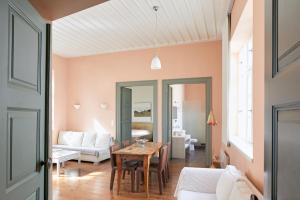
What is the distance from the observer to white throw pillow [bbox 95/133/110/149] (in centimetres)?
624

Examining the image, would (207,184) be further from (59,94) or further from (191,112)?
(191,112)

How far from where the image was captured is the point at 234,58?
4.19 meters

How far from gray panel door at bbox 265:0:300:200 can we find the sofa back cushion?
6.19 m

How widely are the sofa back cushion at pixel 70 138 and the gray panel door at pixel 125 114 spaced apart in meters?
1.25

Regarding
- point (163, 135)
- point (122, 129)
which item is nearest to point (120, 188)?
point (163, 135)

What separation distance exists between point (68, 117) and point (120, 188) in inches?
154

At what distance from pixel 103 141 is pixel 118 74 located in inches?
78.1

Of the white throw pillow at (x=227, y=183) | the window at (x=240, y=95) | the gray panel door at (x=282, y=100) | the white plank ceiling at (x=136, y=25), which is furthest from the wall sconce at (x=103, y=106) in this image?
the gray panel door at (x=282, y=100)

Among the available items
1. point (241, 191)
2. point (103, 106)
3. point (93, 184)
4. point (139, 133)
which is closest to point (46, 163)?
point (241, 191)

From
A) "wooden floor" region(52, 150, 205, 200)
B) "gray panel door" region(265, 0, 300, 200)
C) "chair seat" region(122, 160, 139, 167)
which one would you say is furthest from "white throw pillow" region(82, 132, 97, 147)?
"gray panel door" region(265, 0, 300, 200)

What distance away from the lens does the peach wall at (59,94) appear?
22.0ft

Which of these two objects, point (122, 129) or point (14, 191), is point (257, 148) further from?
point (122, 129)

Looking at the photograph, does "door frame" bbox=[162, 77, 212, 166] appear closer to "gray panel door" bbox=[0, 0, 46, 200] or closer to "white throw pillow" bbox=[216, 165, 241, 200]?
"white throw pillow" bbox=[216, 165, 241, 200]

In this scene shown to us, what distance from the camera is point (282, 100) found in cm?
73
